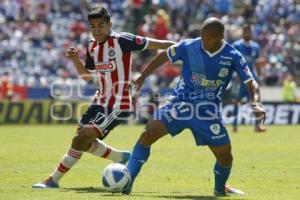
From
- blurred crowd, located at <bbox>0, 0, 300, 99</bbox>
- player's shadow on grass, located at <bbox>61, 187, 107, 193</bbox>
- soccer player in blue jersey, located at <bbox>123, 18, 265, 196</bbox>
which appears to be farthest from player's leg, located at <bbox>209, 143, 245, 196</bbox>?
blurred crowd, located at <bbox>0, 0, 300, 99</bbox>

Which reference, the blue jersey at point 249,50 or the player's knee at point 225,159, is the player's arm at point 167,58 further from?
the blue jersey at point 249,50

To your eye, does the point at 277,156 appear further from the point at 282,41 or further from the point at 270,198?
the point at 282,41

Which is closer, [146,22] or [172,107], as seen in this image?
[172,107]

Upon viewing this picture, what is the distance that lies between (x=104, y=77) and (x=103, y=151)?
1.15 metres

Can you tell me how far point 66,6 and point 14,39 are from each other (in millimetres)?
3888

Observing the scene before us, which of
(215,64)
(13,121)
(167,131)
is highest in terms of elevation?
(215,64)

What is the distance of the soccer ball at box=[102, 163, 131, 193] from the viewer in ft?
33.3

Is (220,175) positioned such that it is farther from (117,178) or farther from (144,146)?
(117,178)

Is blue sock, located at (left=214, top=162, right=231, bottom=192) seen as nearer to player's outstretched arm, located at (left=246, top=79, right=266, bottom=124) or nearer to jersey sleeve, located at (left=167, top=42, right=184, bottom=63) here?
player's outstretched arm, located at (left=246, top=79, right=266, bottom=124)

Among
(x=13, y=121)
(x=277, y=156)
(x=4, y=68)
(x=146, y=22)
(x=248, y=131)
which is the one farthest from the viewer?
(x=146, y=22)

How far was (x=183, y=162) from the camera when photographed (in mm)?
15125

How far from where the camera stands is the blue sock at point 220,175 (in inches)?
410

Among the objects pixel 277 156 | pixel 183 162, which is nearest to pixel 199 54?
pixel 183 162

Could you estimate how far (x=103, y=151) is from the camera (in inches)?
474
